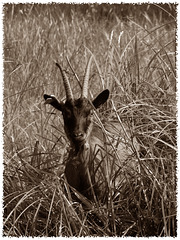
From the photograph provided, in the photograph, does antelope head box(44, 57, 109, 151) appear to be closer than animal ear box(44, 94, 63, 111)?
Yes

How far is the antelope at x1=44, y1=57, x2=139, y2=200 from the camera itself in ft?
14.1

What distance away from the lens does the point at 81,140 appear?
4.35m

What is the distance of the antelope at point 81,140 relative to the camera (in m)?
4.30

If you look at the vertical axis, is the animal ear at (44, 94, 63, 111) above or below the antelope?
above

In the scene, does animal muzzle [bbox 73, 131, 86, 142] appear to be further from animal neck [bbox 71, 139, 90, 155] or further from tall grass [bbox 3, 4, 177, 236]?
tall grass [bbox 3, 4, 177, 236]

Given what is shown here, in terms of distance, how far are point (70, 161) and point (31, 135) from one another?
1081 millimetres

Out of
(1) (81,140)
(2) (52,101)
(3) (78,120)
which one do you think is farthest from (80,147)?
(2) (52,101)

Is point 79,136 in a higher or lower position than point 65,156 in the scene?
higher

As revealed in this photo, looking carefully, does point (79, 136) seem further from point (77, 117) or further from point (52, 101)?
point (52, 101)

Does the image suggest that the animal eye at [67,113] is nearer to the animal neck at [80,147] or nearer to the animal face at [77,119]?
the animal face at [77,119]

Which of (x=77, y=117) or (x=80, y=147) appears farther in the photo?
(x=80, y=147)

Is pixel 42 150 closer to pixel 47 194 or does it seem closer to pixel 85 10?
pixel 47 194

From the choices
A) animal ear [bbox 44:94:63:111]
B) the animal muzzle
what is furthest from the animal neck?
animal ear [bbox 44:94:63:111]

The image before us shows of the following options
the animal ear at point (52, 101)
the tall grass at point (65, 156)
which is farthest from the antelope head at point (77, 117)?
the tall grass at point (65, 156)
